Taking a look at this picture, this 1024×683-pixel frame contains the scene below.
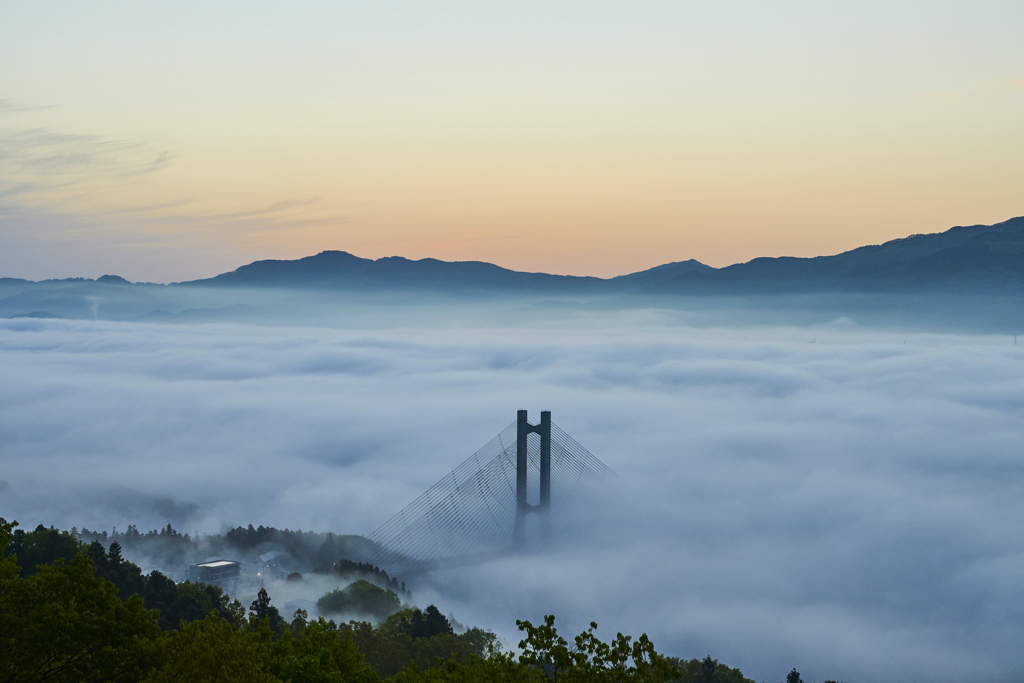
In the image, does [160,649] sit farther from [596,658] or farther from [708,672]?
[708,672]

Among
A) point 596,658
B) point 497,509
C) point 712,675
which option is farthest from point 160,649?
point 497,509

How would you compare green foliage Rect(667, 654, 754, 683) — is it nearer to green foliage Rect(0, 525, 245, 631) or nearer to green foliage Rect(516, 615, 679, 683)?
green foliage Rect(0, 525, 245, 631)

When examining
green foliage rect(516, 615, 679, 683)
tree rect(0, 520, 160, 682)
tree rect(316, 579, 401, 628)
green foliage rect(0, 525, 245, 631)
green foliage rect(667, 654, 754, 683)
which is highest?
tree rect(0, 520, 160, 682)

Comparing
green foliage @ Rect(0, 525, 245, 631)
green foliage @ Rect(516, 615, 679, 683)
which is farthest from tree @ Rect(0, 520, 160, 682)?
green foliage @ Rect(0, 525, 245, 631)

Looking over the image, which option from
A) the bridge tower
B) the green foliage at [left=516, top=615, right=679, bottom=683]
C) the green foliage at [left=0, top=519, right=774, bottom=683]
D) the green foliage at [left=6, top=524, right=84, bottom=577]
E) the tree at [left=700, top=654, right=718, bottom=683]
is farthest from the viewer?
the bridge tower

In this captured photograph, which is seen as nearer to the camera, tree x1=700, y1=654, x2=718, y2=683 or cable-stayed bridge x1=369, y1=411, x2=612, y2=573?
tree x1=700, y1=654, x2=718, y2=683

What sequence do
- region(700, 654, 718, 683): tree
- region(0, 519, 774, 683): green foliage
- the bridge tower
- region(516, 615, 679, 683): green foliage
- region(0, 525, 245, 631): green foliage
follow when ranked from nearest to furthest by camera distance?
1. region(0, 519, 774, 683): green foliage
2. region(516, 615, 679, 683): green foliage
3. region(0, 525, 245, 631): green foliage
4. region(700, 654, 718, 683): tree
5. the bridge tower
